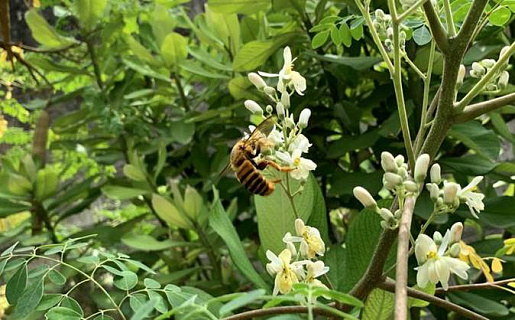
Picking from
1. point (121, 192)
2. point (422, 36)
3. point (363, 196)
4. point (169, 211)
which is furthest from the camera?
point (121, 192)

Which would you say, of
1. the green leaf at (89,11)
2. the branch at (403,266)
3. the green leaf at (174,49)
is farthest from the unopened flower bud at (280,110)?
the green leaf at (89,11)

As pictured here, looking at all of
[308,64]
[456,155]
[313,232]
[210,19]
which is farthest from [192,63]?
[313,232]

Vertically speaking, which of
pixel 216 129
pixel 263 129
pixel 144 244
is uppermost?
pixel 263 129

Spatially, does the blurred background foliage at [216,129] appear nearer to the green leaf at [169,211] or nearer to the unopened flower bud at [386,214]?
the green leaf at [169,211]

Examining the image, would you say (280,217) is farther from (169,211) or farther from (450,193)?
(169,211)

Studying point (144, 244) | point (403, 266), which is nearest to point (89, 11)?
point (144, 244)

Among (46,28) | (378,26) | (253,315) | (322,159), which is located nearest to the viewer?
(253,315)

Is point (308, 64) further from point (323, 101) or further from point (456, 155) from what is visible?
point (456, 155)

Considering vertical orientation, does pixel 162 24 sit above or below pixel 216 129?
above
